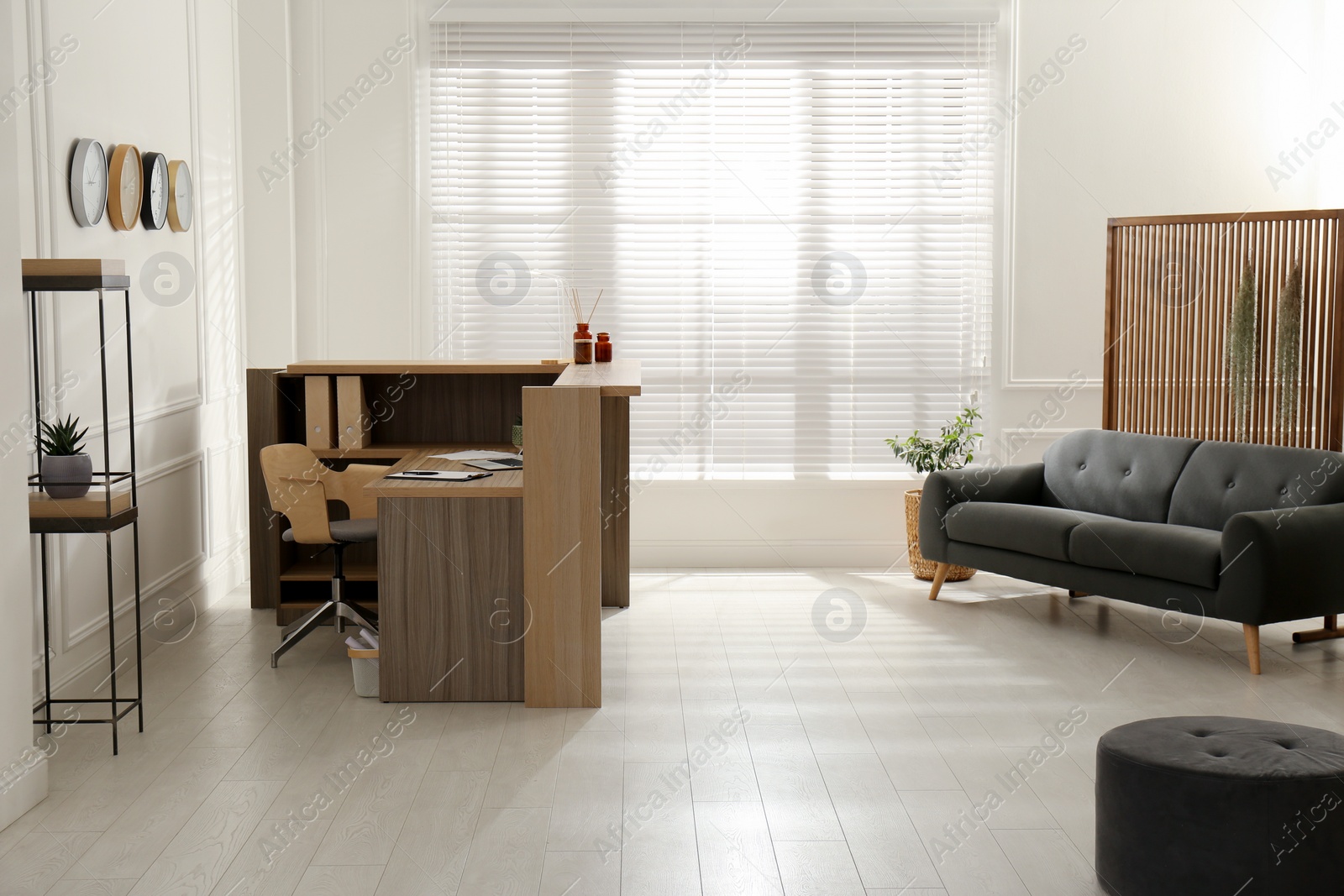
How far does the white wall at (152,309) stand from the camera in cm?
412

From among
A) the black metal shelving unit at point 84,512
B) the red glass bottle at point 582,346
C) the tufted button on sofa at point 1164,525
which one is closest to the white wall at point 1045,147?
the tufted button on sofa at point 1164,525

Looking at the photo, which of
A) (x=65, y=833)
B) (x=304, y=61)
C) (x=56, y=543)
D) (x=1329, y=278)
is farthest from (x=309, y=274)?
(x=1329, y=278)

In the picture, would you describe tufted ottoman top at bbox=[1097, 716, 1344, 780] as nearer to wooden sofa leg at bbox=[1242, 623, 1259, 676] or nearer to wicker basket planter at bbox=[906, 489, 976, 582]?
wooden sofa leg at bbox=[1242, 623, 1259, 676]

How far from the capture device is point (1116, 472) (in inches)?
221

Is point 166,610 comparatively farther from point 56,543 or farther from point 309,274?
point 309,274

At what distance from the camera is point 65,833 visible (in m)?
3.06

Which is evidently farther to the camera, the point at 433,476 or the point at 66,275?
the point at 433,476

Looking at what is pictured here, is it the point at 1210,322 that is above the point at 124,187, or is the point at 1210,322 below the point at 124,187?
below

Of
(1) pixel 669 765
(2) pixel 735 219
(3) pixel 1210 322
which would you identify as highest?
(2) pixel 735 219

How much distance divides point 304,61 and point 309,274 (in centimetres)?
116

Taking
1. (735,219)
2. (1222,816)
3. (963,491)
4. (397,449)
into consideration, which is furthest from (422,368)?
(1222,816)

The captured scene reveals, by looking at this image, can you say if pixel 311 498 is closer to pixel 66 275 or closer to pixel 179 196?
pixel 66 275

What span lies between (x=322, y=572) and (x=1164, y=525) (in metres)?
3.83

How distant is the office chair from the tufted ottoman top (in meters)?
2.76
